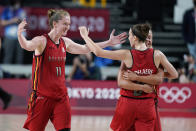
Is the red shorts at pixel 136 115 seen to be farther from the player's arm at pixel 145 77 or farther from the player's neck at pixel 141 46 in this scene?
the player's neck at pixel 141 46

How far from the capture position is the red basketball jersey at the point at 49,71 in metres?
5.12

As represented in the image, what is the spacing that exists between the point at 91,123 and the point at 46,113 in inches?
144

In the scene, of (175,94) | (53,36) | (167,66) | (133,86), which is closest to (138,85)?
(133,86)

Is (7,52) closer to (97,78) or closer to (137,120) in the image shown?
(97,78)

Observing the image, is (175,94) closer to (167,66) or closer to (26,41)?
(167,66)

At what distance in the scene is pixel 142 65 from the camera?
471 centimetres

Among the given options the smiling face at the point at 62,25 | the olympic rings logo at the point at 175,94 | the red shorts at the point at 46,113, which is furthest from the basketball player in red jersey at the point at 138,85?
the olympic rings logo at the point at 175,94

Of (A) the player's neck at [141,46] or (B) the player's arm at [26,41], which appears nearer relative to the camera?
(A) the player's neck at [141,46]

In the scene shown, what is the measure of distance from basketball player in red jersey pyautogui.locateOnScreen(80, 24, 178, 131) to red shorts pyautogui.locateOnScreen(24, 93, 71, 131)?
0.68m

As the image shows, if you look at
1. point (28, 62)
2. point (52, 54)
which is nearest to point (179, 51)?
point (28, 62)

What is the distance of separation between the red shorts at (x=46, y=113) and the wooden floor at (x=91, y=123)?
2599 millimetres

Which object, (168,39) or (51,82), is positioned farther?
(168,39)

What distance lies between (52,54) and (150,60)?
1.18 metres

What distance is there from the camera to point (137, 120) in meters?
4.78
